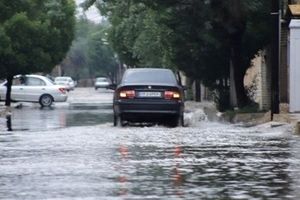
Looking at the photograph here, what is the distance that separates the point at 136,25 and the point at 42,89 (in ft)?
26.0

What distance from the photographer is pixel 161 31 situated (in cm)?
3484

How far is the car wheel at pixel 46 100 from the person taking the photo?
45125 mm

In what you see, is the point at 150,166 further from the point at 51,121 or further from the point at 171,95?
the point at 51,121

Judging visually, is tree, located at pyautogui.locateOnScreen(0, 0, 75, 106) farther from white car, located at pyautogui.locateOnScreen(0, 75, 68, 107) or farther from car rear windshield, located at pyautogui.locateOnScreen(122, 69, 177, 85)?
car rear windshield, located at pyautogui.locateOnScreen(122, 69, 177, 85)

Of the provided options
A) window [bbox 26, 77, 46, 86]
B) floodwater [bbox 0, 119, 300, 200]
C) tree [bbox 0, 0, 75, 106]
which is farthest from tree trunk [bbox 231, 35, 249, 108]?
window [bbox 26, 77, 46, 86]

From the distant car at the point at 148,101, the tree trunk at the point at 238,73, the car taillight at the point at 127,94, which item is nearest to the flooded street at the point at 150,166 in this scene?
the distant car at the point at 148,101

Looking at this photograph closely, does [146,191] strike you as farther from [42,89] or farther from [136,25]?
[136,25]

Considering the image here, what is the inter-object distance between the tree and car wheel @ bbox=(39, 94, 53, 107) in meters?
2.30

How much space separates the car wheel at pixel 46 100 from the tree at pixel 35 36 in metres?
→ 2.30

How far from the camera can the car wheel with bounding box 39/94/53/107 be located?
45125 mm

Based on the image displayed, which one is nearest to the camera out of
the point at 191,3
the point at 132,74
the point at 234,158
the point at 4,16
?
the point at 234,158

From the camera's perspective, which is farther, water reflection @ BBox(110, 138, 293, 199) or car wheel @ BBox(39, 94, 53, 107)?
car wheel @ BBox(39, 94, 53, 107)

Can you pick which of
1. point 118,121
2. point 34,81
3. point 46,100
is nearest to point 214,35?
Result: point 118,121

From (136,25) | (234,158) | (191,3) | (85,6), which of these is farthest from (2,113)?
(234,158)
